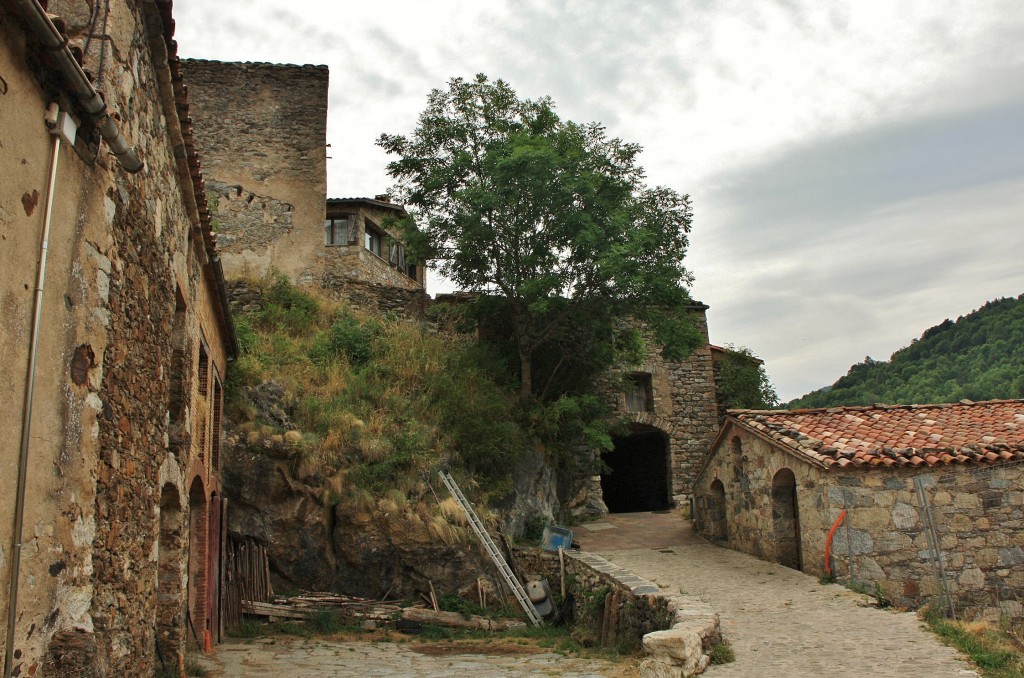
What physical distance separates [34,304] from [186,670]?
255 inches

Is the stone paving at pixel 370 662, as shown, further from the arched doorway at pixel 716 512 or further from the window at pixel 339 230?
the window at pixel 339 230

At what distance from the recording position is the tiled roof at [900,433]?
1205 cm

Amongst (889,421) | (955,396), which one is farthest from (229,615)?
(955,396)

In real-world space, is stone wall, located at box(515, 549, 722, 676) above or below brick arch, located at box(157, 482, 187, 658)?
below

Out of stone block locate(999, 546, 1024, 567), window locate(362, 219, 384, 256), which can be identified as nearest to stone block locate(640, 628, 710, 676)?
stone block locate(999, 546, 1024, 567)

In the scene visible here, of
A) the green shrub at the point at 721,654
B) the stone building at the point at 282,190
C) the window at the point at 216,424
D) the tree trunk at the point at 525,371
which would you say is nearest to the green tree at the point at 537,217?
the tree trunk at the point at 525,371

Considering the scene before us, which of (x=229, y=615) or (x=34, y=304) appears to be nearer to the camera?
(x=34, y=304)

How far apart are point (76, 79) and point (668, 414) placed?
2183 centimetres

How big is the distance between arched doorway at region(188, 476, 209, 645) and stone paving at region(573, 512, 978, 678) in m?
6.60

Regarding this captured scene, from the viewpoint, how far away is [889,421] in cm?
1430

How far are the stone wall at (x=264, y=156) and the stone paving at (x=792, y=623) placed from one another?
13003 mm

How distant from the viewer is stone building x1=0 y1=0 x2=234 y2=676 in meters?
4.08

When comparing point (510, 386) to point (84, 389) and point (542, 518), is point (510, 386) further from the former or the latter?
point (84, 389)

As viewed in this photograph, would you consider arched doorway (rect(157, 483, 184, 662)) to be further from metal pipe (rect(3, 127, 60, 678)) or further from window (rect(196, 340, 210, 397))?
metal pipe (rect(3, 127, 60, 678))
